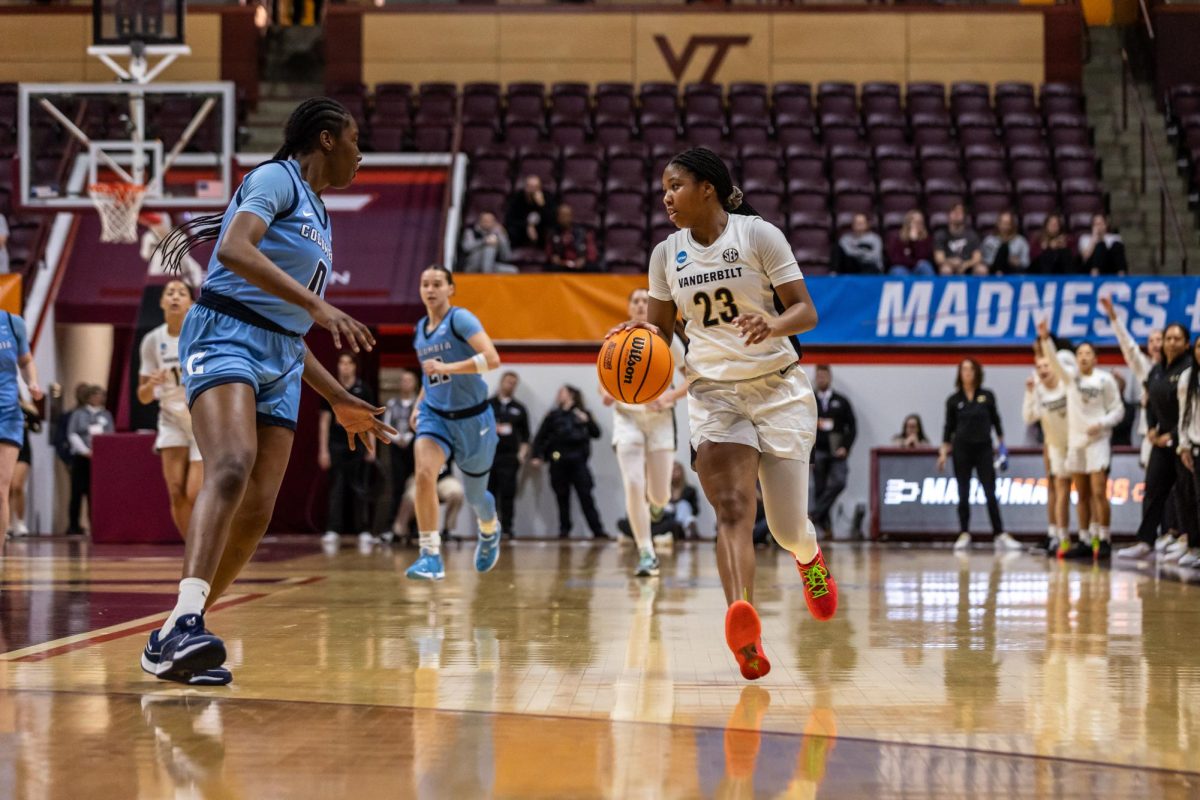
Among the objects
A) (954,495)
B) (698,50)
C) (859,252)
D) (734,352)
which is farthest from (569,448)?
(734,352)

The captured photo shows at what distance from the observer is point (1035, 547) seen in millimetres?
15375

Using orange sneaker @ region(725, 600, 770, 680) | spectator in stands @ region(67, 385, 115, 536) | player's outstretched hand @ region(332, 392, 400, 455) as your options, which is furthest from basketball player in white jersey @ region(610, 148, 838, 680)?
spectator in stands @ region(67, 385, 115, 536)

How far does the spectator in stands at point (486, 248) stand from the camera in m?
17.5

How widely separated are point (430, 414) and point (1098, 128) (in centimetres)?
1568

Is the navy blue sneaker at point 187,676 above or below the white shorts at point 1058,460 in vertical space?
below

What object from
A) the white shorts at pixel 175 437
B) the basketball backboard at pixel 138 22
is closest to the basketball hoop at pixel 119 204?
the basketball backboard at pixel 138 22

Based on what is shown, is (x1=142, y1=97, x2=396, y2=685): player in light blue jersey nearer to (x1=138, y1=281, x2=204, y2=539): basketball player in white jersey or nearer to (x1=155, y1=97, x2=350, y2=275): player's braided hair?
(x1=155, y1=97, x2=350, y2=275): player's braided hair

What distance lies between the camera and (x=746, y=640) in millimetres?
4996

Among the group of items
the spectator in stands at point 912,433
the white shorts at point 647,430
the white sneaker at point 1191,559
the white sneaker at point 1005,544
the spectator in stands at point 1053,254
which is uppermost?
the spectator in stands at point 1053,254

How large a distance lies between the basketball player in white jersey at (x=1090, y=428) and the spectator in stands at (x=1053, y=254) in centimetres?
342

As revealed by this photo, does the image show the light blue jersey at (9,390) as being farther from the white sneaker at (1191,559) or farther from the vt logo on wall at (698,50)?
the vt logo on wall at (698,50)

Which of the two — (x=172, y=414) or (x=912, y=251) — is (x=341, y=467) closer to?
(x=172, y=414)

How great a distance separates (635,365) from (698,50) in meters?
17.9

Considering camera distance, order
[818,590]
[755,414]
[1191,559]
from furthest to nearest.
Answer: [1191,559]
[818,590]
[755,414]
